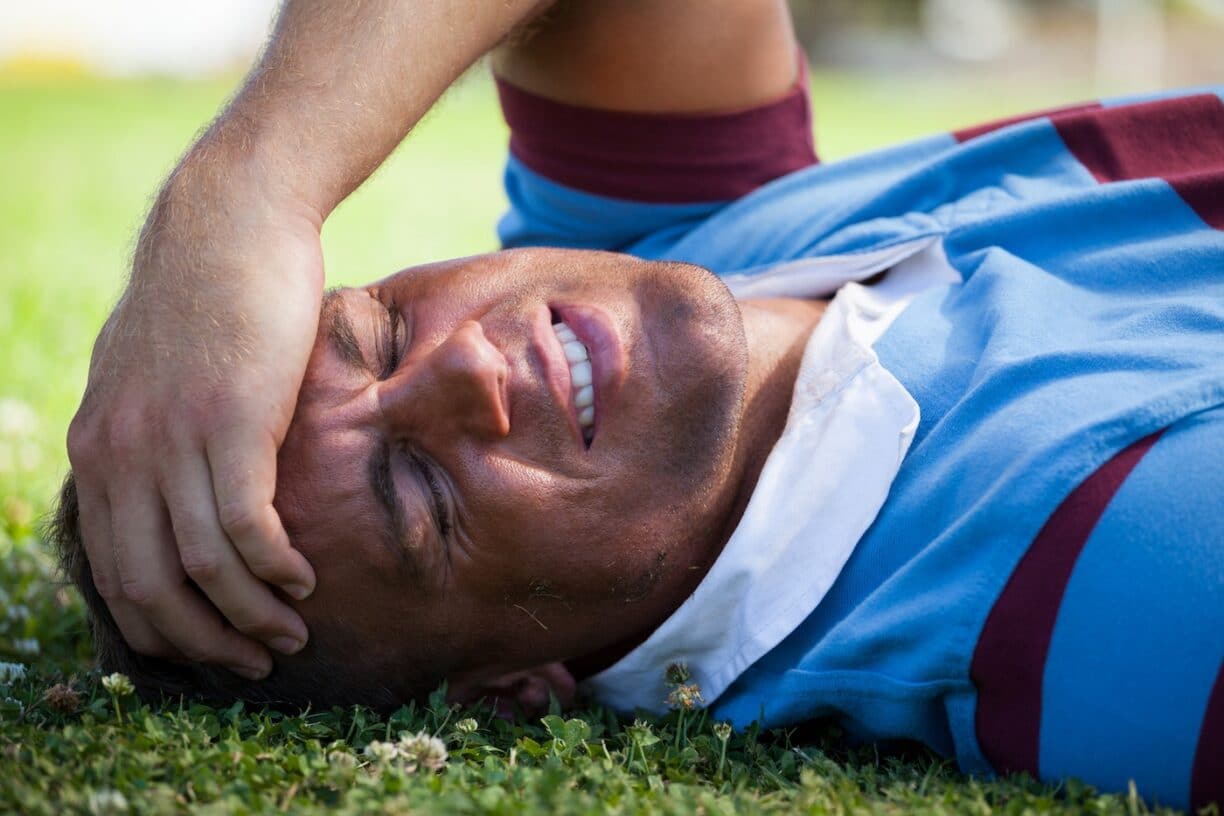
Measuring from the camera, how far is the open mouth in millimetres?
2607

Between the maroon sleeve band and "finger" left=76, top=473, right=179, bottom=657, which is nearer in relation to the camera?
"finger" left=76, top=473, right=179, bottom=657

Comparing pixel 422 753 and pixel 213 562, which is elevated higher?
pixel 213 562

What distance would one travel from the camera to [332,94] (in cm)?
255

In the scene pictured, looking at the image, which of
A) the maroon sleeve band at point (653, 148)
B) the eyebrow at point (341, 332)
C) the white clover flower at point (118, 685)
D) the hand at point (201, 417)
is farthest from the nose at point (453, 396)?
the maroon sleeve band at point (653, 148)

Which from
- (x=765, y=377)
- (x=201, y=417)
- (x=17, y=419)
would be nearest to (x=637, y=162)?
(x=765, y=377)

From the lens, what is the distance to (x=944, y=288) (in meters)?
3.05

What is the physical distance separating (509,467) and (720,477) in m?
0.48

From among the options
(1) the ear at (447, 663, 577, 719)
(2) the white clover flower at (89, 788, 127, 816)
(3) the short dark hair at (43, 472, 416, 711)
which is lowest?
(1) the ear at (447, 663, 577, 719)

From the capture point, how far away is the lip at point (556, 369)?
2.52 m

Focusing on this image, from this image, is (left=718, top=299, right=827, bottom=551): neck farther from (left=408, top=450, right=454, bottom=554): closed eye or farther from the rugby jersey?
(left=408, top=450, right=454, bottom=554): closed eye

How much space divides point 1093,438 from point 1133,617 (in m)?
0.33

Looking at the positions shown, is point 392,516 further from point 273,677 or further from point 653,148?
point 653,148

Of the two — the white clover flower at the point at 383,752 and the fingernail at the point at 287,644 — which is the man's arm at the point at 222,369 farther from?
the white clover flower at the point at 383,752

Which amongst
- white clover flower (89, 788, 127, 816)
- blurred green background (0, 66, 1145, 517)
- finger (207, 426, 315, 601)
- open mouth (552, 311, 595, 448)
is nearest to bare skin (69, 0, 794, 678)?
finger (207, 426, 315, 601)
